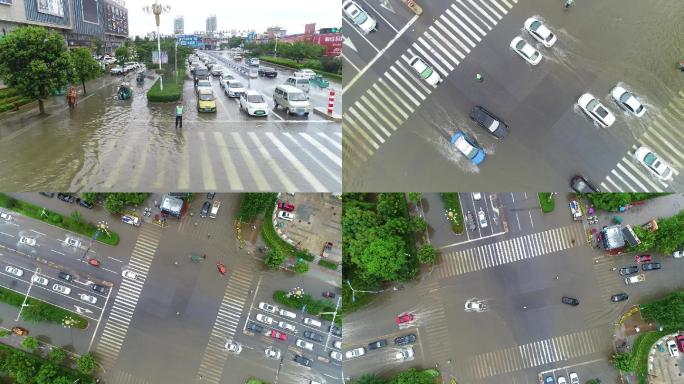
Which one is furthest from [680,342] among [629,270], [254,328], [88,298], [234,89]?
[88,298]

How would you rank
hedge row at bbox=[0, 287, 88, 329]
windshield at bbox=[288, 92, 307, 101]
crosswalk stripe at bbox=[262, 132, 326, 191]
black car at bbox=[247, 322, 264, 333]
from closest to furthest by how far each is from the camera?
1. crosswalk stripe at bbox=[262, 132, 326, 191]
2. hedge row at bbox=[0, 287, 88, 329]
3. black car at bbox=[247, 322, 264, 333]
4. windshield at bbox=[288, 92, 307, 101]

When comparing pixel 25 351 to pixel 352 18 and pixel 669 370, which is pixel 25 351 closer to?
pixel 352 18

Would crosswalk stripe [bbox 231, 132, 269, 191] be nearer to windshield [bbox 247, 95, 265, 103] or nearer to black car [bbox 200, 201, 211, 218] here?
windshield [bbox 247, 95, 265, 103]

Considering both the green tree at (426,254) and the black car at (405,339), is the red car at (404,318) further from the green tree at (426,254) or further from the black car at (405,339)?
the green tree at (426,254)

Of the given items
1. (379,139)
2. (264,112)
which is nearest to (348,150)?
(379,139)

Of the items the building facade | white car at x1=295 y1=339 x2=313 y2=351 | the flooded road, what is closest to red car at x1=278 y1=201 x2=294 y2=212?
the flooded road

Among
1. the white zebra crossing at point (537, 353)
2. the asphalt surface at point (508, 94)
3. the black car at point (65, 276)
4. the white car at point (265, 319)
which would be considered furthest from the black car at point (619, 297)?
the black car at point (65, 276)

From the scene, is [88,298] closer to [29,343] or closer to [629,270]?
[29,343]
